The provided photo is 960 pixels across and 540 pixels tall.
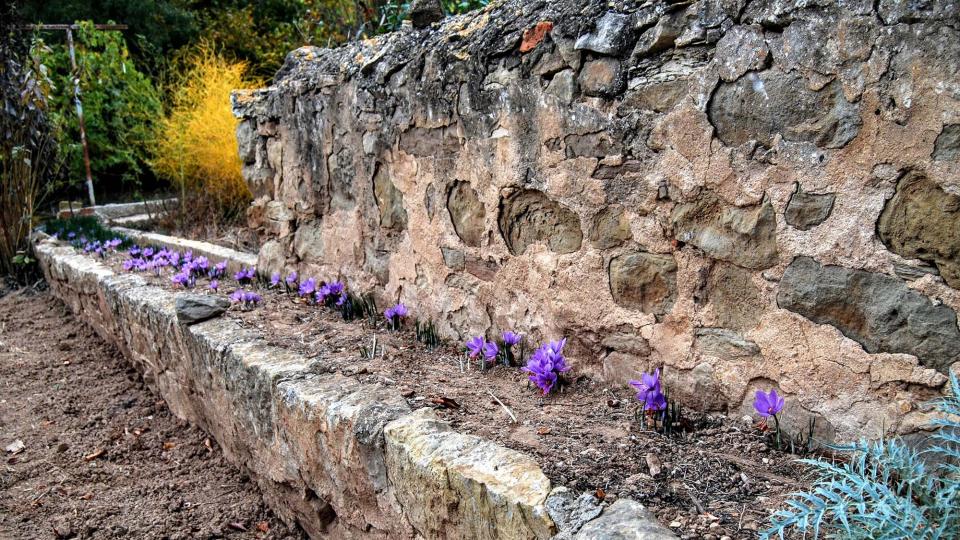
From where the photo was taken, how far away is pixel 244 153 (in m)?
4.01

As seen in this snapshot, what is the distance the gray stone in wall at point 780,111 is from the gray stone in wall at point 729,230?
0.16m

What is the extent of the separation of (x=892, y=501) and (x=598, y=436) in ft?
2.31

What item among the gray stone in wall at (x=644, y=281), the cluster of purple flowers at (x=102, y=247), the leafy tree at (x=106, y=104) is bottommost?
the cluster of purple flowers at (x=102, y=247)

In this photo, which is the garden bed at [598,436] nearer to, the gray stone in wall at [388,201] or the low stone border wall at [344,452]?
the low stone border wall at [344,452]

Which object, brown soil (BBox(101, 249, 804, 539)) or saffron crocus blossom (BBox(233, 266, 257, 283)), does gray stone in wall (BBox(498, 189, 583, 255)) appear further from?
saffron crocus blossom (BBox(233, 266, 257, 283))

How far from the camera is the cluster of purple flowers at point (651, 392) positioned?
1.82m

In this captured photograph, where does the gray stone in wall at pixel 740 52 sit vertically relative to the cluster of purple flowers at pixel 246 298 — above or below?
above

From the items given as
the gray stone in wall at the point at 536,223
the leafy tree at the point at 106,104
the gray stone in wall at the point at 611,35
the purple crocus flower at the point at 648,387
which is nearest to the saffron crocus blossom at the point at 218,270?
the gray stone in wall at the point at 536,223

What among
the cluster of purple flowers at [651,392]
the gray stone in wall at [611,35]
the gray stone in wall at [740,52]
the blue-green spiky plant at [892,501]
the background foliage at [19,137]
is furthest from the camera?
the background foliage at [19,137]

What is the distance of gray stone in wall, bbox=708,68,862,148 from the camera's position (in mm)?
1542

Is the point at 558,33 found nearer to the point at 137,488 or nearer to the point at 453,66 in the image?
the point at 453,66

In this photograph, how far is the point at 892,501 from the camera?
1.20 m

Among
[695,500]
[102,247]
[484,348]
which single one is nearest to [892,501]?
[695,500]

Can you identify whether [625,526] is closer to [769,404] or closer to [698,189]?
[769,404]
